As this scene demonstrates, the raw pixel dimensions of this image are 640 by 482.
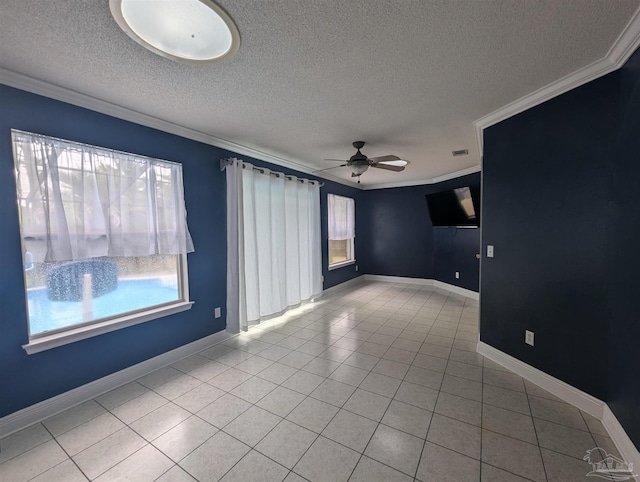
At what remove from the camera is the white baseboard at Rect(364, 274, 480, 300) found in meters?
5.11

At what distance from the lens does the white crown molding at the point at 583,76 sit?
149 cm

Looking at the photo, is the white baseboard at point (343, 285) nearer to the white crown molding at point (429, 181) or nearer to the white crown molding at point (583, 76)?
→ the white crown molding at point (429, 181)

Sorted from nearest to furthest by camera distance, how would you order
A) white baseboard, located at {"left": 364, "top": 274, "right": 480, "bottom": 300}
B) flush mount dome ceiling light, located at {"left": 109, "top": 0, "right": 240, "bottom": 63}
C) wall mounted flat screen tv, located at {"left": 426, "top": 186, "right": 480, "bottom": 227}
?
flush mount dome ceiling light, located at {"left": 109, "top": 0, "right": 240, "bottom": 63} → wall mounted flat screen tv, located at {"left": 426, "top": 186, "right": 480, "bottom": 227} → white baseboard, located at {"left": 364, "top": 274, "right": 480, "bottom": 300}

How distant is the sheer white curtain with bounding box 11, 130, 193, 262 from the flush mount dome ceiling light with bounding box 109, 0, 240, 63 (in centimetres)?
129

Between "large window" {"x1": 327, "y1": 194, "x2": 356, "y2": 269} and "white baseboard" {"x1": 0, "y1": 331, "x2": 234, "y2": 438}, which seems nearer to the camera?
"white baseboard" {"x1": 0, "y1": 331, "x2": 234, "y2": 438}

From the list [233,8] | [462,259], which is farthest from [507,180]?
[462,259]

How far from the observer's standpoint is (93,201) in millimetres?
2184

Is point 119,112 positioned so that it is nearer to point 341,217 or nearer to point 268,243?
point 268,243

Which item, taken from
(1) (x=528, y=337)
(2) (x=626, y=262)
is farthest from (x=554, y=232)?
(1) (x=528, y=337)

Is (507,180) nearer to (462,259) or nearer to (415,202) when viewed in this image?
(462,259)

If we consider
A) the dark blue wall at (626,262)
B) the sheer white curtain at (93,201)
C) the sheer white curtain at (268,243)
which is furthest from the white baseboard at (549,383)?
the sheer white curtain at (93,201)

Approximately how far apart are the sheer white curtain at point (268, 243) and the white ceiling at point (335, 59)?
1.01 meters

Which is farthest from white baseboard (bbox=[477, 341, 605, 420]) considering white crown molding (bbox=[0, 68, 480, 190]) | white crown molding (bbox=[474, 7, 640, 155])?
white crown molding (bbox=[0, 68, 480, 190])

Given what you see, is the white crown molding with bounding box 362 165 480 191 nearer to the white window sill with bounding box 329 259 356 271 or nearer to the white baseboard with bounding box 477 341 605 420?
the white window sill with bounding box 329 259 356 271
